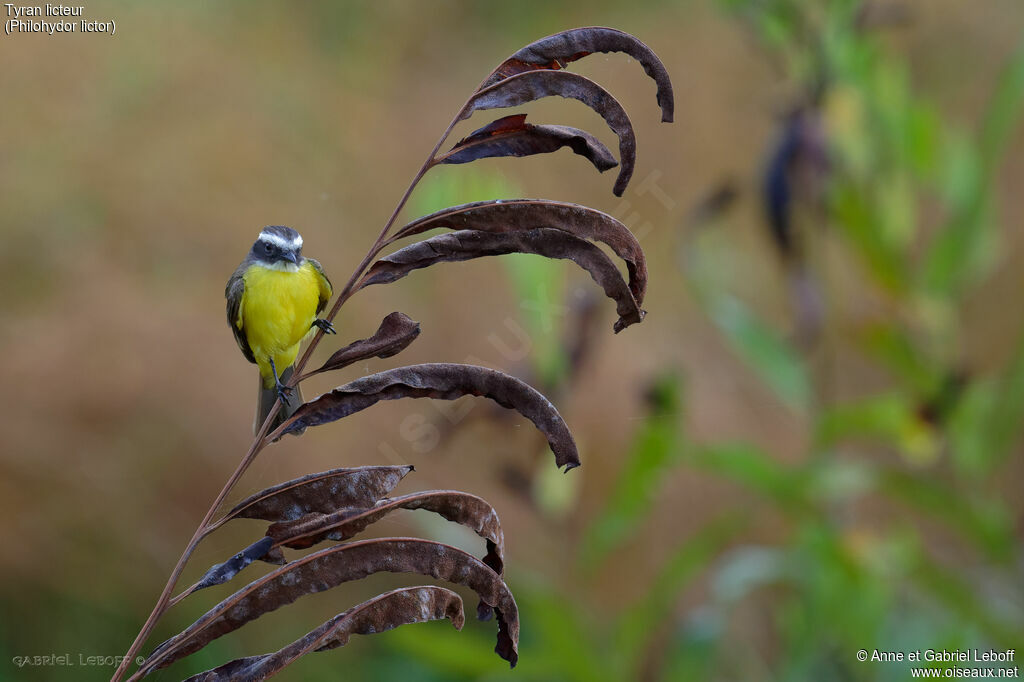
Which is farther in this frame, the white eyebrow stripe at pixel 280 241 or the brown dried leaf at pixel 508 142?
the white eyebrow stripe at pixel 280 241

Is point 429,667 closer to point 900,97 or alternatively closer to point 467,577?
point 900,97

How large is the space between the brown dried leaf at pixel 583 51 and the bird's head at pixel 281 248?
15cm

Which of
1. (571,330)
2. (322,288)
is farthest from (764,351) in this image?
(322,288)

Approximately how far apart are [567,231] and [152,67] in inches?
58.6

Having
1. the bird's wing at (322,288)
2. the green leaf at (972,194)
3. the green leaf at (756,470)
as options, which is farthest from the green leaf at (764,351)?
the bird's wing at (322,288)

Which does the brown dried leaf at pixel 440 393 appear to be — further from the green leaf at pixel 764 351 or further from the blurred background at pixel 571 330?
the green leaf at pixel 764 351

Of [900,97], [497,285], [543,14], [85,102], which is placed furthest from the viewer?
[543,14]

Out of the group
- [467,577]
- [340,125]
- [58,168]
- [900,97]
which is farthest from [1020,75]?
[58,168]

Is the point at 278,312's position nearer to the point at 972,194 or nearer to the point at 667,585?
the point at 667,585

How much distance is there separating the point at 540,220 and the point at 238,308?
21cm

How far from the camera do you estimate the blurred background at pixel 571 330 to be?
1120 mm

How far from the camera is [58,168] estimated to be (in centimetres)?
156

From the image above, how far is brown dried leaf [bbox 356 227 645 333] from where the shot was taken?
1.08ft

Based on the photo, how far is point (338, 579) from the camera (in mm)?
324
